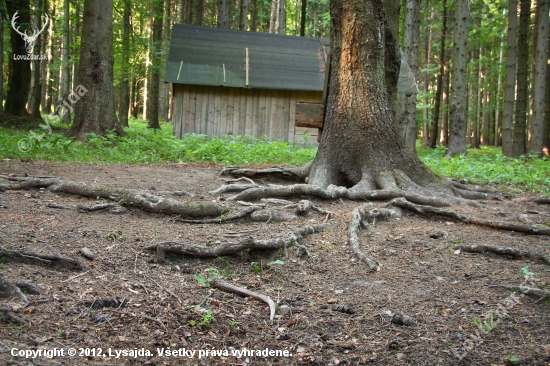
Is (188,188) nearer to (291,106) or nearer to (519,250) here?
(519,250)

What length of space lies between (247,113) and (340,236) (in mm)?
13692

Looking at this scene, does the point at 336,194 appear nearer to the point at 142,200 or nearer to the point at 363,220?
the point at 363,220

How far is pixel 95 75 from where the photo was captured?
12.4 metres

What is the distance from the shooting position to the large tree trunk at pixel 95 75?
12.2m

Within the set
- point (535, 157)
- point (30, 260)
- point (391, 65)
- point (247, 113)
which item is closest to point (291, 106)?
point (247, 113)

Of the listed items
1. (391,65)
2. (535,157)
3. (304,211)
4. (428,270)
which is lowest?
(428,270)

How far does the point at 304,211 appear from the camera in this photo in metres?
6.03

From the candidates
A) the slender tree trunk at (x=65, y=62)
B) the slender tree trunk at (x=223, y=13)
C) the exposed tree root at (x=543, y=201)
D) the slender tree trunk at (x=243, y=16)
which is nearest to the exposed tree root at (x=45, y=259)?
the exposed tree root at (x=543, y=201)

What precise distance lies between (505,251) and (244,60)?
15499 mm

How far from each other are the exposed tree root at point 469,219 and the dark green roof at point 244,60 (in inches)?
483

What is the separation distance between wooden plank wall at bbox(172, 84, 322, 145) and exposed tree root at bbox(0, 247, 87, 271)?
14.3 metres

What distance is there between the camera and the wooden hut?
1778cm

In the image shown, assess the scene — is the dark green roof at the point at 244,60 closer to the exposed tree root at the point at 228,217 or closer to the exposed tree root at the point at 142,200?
the exposed tree root at the point at 142,200

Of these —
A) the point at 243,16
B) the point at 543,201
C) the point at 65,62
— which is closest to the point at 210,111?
the point at 243,16
